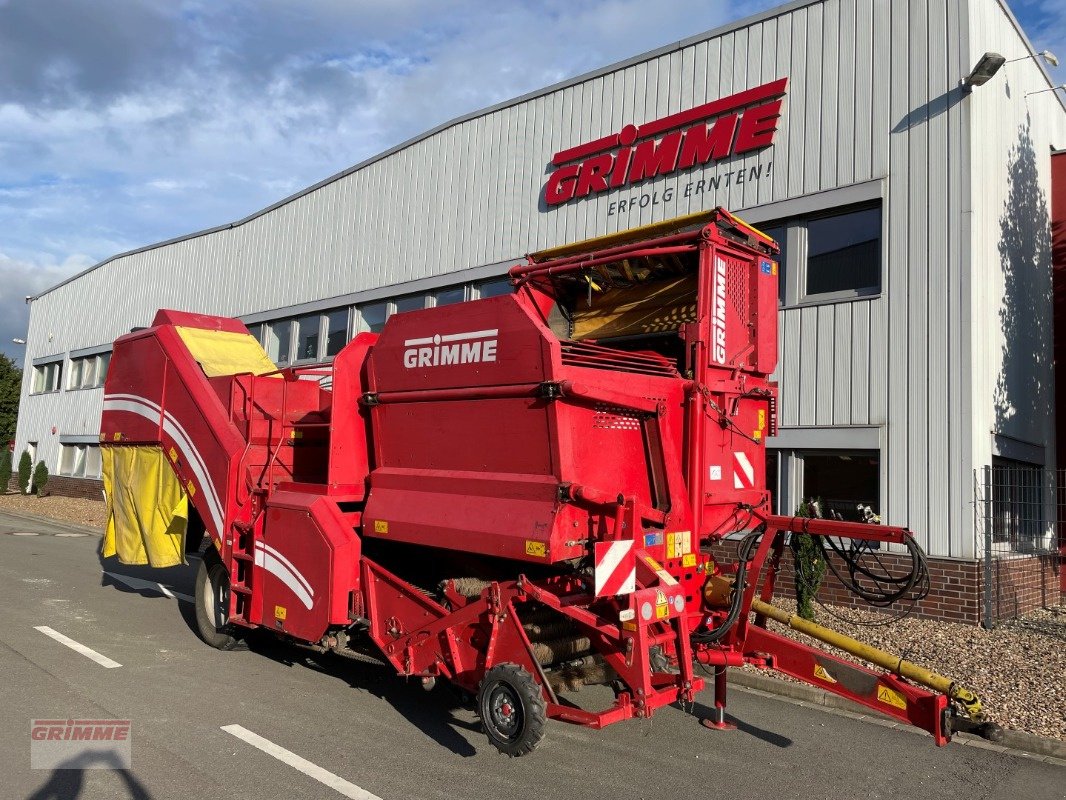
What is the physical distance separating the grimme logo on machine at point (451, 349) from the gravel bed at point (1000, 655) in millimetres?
3694

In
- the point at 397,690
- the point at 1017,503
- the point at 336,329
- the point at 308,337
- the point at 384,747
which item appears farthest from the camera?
the point at 308,337

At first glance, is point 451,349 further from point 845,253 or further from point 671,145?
point 671,145

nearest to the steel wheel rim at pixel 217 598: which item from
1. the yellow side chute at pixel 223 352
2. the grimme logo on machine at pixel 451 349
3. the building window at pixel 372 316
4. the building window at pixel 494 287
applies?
the yellow side chute at pixel 223 352

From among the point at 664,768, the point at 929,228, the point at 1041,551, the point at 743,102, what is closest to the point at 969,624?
the point at 1041,551

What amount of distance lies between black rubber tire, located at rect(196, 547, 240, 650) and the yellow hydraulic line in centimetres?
465

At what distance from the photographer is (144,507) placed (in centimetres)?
798

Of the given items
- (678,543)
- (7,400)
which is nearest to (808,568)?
(678,543)

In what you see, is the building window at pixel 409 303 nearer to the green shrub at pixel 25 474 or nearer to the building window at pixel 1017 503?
the building window at pixel 1017 503

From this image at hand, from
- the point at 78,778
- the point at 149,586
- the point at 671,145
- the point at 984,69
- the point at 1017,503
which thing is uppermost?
the point at 671,145

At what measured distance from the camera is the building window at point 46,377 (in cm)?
2998

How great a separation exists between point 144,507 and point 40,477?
22.7m

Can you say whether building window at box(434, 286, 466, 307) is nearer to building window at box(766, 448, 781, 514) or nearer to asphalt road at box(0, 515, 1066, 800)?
building window at box(766, 448, 781, 514)

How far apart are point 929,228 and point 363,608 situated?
7554 millimetres

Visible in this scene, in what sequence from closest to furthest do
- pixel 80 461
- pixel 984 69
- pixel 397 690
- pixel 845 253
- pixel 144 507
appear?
pixel 397 690 < pixel 144 507 < pixel 984 69 < pixel 845 253 < pixel 80 461
